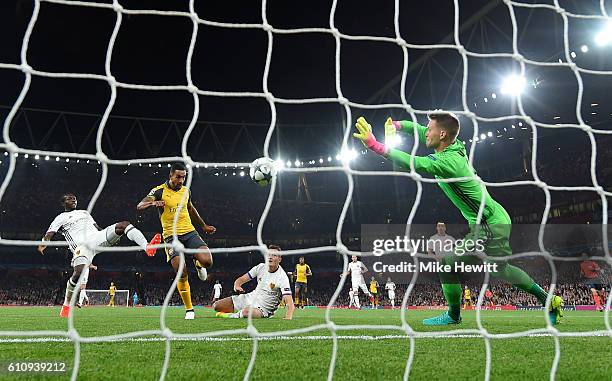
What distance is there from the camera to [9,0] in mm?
13766

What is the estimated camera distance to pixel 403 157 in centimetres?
342

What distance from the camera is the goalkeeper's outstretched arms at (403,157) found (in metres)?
3.33

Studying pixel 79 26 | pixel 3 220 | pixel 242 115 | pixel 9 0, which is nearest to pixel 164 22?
pixel 79 26

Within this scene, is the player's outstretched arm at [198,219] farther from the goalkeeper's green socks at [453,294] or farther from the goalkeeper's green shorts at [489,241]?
the goalkeeper's green shorts at [489,241]

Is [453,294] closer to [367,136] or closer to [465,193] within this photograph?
[465,193]

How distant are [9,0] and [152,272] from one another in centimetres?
1971

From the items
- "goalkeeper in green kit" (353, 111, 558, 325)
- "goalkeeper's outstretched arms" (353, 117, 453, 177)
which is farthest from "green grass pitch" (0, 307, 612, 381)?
"goalkeeper's outstretched arms" (353, 117, 453, 177)

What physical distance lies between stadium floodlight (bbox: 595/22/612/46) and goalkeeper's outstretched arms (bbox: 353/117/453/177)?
12.2m

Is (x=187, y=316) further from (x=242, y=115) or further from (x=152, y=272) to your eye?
(x=152, y=272)

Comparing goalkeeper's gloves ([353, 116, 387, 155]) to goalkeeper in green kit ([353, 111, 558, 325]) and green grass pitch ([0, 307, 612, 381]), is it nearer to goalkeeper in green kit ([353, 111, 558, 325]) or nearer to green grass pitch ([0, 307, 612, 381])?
goalkeeper in green kit ([353, 111, 558, 325])

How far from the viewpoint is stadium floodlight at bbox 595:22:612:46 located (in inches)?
523

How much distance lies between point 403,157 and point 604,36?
1324 centimetres
